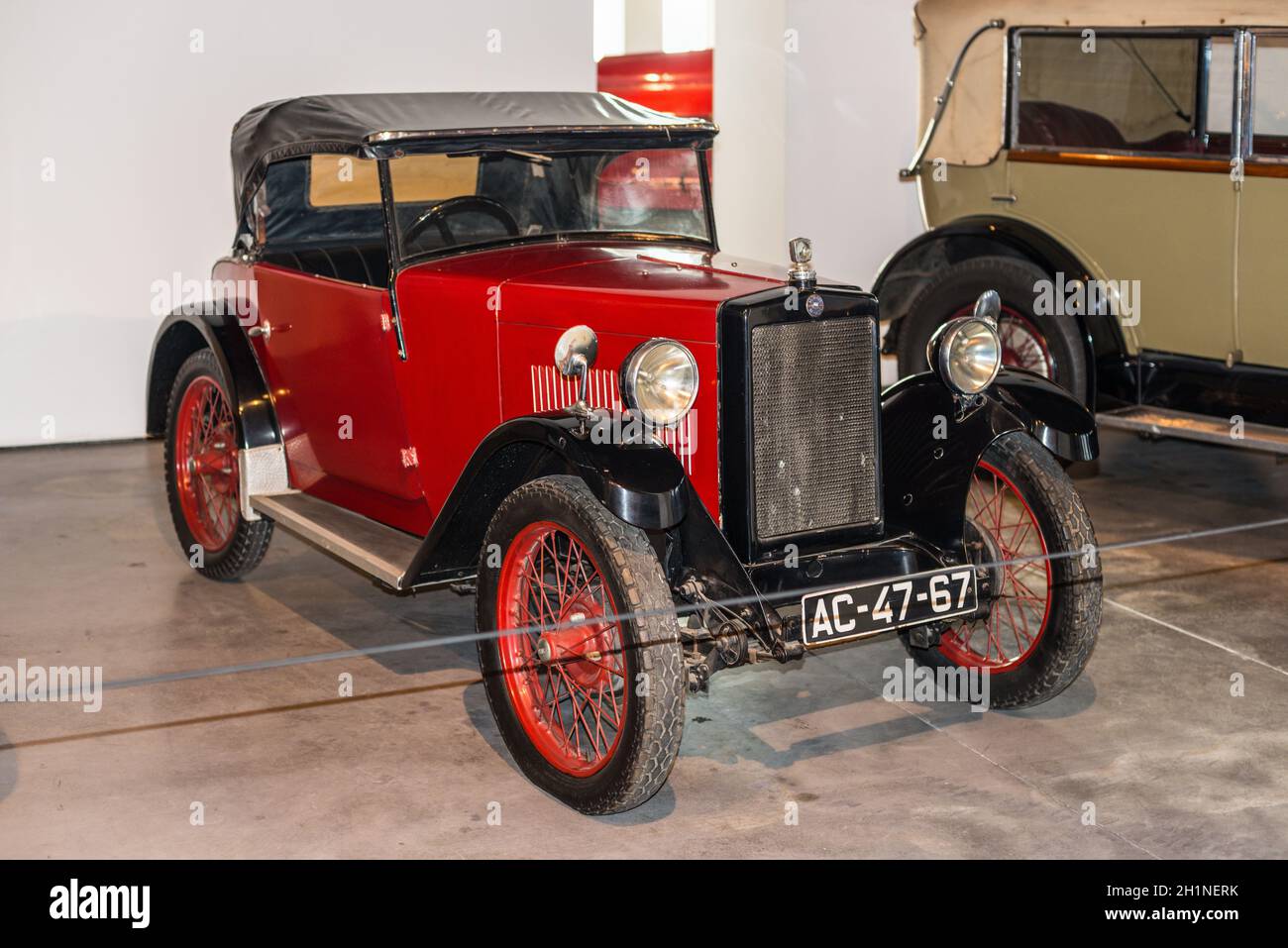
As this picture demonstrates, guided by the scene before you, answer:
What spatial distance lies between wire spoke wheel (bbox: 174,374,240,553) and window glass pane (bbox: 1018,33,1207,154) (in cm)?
336

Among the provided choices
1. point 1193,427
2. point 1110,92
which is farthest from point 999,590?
point 1110,92

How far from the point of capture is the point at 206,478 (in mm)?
5340

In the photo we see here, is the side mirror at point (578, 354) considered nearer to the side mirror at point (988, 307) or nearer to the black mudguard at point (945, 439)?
the black mudguard at point (945, 439)

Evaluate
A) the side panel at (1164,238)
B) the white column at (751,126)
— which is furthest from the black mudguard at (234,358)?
the white column at (751,126)

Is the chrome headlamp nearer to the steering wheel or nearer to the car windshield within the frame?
the car windshield

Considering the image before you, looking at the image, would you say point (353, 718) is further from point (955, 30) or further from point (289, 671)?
point (955, 30)

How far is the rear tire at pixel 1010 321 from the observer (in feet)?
19.6

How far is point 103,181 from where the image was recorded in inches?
283

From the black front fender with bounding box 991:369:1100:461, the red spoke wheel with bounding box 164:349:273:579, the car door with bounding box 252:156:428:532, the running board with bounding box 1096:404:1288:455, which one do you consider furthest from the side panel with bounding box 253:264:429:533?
the running board with bounding box 1096:404:1288:455

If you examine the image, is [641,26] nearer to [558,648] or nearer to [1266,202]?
[1266,202]

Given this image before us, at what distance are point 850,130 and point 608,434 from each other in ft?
17.5

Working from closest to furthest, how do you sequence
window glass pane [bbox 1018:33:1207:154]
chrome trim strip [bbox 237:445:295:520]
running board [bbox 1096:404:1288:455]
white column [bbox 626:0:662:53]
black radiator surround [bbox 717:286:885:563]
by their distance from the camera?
1. black radiator surround [bbox 717:286:885:563]
2. chrome trim strip [bbox 237:445:295:520]
3. running board [bbox 1096:404:1288:455]
4. window glass pane [bbox 1018:33:1207:154]
5. white column [bbox 626:0:662:53]

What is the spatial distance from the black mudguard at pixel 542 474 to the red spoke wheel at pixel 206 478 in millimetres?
1325

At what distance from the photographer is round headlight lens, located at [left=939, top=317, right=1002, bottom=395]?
386 cm
